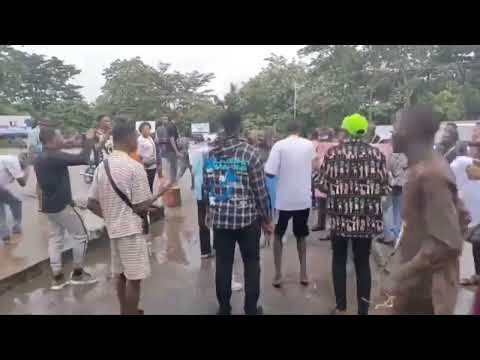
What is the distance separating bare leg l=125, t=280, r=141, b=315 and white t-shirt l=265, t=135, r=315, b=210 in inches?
62.3

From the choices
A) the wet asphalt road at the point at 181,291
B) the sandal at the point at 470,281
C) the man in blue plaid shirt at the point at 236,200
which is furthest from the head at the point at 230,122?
the sandal at the point at 470,281

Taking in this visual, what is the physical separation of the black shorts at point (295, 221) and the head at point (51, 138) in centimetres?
221

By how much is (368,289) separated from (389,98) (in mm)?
23892

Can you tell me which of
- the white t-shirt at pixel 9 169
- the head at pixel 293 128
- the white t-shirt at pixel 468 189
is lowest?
the white t-shirt at pixel 468 189

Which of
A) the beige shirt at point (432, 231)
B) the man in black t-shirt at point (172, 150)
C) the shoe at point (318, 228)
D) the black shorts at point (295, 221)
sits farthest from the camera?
the man in black t-shirt at point (172, 150)

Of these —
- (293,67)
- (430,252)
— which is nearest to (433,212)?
(430,252)

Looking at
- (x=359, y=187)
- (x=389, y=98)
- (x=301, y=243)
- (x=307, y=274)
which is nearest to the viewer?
(x=359, y=187)

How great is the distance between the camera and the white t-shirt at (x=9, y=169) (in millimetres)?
5117

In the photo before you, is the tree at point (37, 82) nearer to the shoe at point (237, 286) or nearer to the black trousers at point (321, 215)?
the black trousers at point (321, 215)

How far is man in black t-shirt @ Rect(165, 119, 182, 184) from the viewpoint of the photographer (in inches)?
340

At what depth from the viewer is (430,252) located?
1981 mm

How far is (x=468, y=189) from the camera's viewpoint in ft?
13.0
